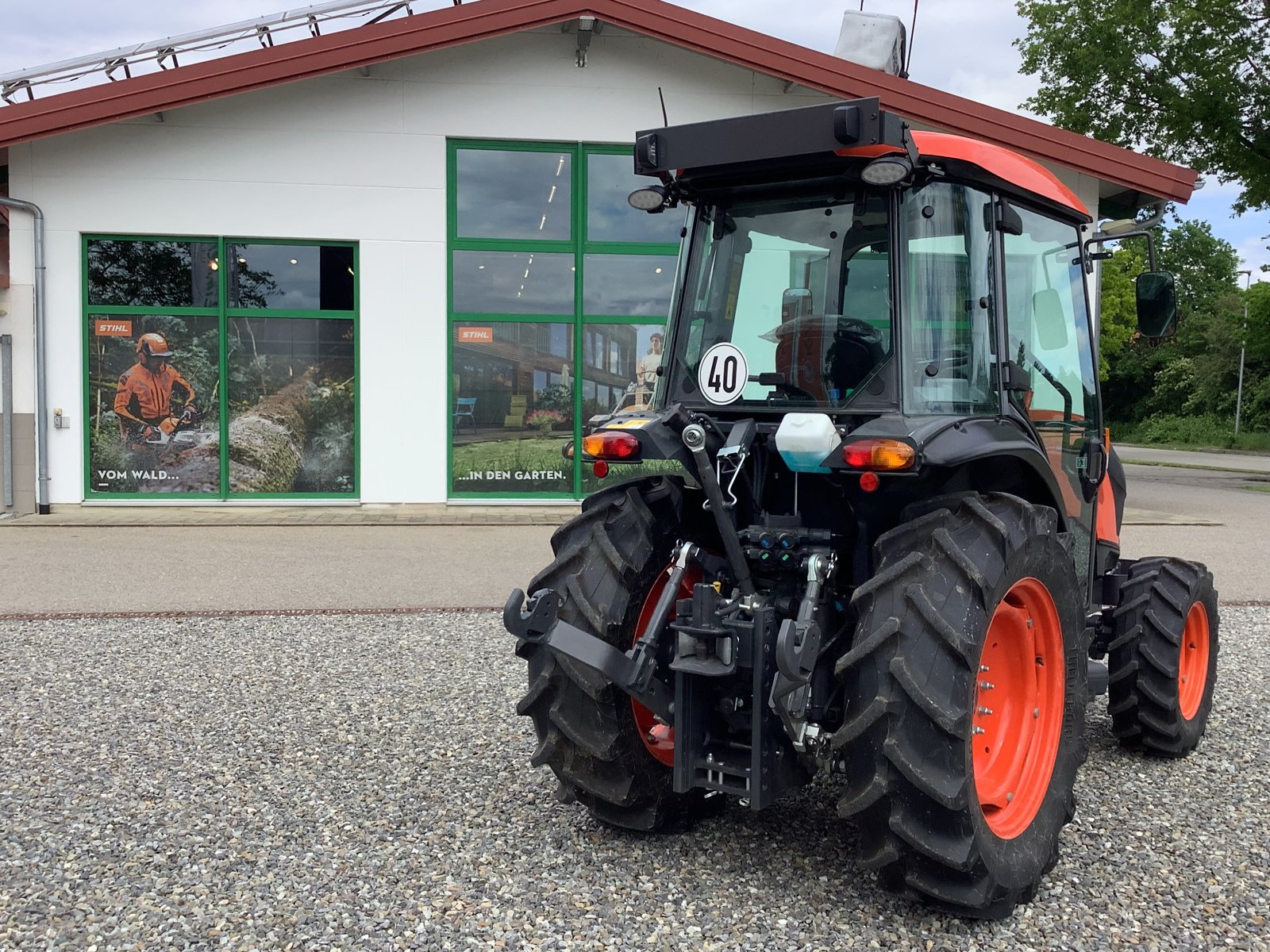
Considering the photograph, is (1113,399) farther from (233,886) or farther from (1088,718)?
(233,886)

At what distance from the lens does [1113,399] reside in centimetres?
5094

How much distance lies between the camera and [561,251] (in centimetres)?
1323

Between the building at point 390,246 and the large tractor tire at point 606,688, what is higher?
the building at point 390,246

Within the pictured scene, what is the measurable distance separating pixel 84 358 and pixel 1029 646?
12.4m

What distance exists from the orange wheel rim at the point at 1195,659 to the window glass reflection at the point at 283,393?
1040 cm

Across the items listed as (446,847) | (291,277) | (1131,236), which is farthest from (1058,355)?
(291,277)

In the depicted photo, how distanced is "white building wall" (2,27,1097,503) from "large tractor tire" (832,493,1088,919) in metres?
10.6

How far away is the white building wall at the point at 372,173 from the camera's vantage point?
41.0ft

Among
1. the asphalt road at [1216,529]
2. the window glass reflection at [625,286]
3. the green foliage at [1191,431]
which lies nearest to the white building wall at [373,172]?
the window glass reflection at [625,286]

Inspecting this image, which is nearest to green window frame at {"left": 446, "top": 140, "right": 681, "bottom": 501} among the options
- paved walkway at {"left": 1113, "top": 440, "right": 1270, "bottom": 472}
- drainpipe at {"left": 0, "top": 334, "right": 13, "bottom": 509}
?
drainpipe at {"left": 0, "top": 334, "right": 13, "bottom": 509}

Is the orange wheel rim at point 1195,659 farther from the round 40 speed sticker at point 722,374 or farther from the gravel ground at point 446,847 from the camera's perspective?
the round 40 speed sticker at point 722,374

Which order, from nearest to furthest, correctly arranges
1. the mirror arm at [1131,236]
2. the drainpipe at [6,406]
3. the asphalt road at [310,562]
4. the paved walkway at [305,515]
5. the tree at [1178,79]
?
the mirror arm at [1131,236] → the asphalt road at [310,562] → the paved walkway at [305,515] → the drainpipe at [6,406] → the tree at [1178,79]

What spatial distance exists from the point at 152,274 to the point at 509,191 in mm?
4413

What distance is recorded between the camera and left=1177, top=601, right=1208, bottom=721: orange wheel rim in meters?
4.67
